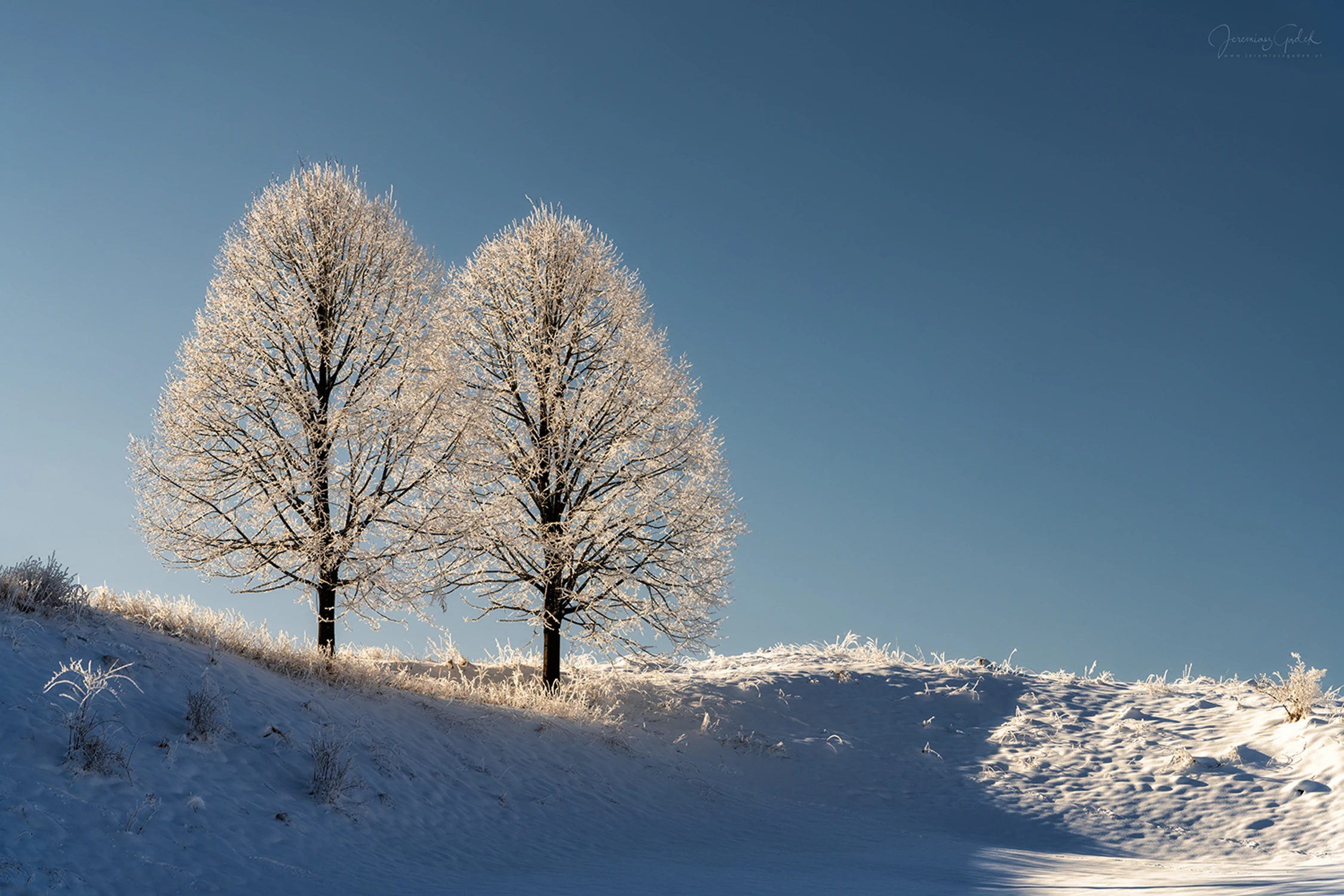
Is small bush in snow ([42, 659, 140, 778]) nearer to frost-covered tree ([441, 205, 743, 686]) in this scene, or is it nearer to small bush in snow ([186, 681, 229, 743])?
small bush in snow ([186, 681, 229, 743])

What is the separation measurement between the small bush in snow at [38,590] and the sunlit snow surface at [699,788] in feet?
1.35

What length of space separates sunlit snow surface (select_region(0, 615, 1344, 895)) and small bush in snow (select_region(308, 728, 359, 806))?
5.9 inches

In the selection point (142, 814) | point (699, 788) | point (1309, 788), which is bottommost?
point (699, 788)

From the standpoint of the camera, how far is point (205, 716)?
804cm

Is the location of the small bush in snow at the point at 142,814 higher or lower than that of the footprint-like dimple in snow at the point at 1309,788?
higher

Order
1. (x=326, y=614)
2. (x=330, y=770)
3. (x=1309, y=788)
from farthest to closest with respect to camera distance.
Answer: (x=326, y=614) < (x=1309, y=788) < (x=330, y=770)

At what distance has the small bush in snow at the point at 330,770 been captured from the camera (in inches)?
318

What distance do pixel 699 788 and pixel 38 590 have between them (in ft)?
29.4

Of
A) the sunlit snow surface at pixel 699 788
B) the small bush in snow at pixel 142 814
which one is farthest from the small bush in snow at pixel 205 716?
the small bush in snow at pixel 142 814

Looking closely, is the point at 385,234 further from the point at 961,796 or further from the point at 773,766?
the point at 961,796

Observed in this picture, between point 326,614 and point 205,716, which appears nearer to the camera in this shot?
point 205,716

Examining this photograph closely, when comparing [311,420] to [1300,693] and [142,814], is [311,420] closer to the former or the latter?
[142,814]

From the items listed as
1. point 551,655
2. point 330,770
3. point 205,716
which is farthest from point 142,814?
point 551,655

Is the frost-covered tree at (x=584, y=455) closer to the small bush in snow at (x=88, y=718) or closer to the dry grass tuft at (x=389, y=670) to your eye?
the dry grass tuft at (x=389, y=670)
